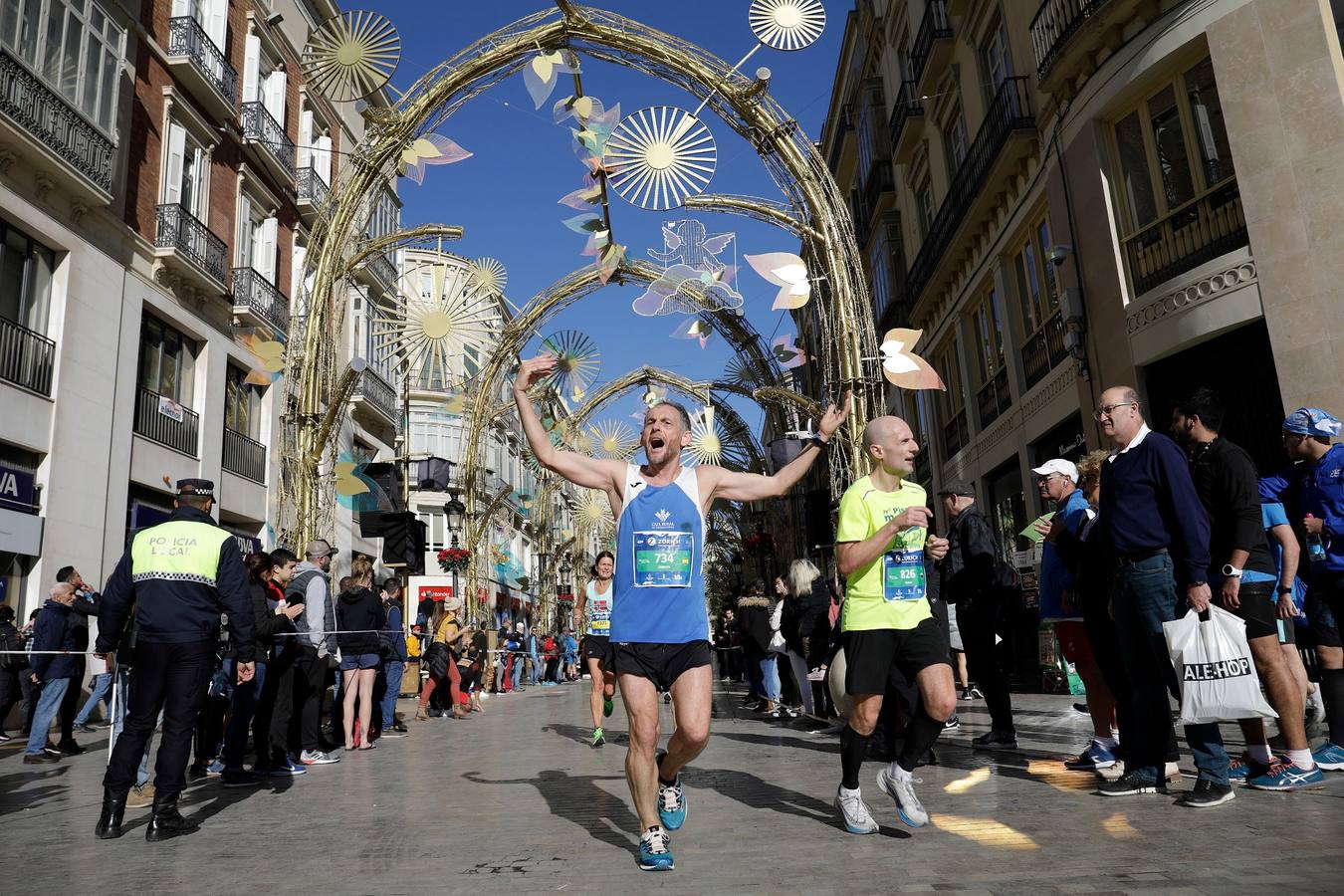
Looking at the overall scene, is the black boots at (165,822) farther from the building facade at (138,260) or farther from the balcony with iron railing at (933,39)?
the balcony with iron railing at (933,39)

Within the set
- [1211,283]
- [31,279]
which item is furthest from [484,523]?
[1211,283]

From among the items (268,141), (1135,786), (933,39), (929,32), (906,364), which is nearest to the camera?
(1135,786)

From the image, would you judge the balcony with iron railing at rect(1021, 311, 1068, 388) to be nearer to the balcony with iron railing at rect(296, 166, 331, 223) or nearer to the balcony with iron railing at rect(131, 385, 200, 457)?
the balcony with iron railing at rect(131, 385, 200, 457)

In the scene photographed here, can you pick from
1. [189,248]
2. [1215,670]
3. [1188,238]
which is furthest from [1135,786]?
[189,248]

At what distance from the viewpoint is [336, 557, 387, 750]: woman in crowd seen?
902 cm

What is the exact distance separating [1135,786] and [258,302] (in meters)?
19.8

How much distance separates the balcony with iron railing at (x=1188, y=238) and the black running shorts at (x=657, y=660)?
30.7ft

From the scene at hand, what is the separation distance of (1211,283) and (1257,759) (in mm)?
7413

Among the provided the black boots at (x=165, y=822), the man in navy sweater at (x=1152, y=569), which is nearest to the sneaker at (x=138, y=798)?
the black boots at (x=165, y=822)

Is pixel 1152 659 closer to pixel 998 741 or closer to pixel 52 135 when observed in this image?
pixel 998 741

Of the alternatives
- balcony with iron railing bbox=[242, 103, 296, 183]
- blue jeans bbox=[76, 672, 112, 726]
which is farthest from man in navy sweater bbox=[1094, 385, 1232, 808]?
balcony with iron railing bbox=[242, 103, 296, 183]

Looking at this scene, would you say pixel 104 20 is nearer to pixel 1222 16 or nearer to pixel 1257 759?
pixel 1222 16

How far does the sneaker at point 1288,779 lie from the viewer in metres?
4.66

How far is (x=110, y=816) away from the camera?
16.3ft
